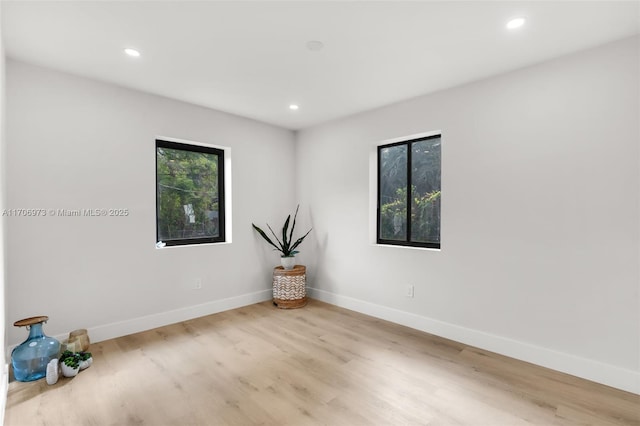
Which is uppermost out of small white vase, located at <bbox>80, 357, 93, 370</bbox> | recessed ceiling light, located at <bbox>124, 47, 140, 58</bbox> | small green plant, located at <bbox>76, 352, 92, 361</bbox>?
recessed ceiling light, located at <bbox>124, 47, 140, 58</bbox>

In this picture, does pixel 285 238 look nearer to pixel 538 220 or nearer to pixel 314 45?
pixel 314 45

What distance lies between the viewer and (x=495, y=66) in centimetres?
253

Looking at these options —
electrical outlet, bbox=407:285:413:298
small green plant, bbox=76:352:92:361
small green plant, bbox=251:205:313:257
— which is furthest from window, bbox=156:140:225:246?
electrical outlet, bbox=407:285:413:298

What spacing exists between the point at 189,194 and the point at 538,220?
11.4ft

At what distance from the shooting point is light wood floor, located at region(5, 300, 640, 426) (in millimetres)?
1839

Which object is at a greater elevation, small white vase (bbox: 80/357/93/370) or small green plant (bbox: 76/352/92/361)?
small green plant (bbox: 76/352/92/361)

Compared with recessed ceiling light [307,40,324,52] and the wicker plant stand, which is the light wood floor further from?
recessed ceiling light [307,40,324,52]

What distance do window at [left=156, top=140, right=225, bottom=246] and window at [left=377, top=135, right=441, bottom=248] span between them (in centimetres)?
201

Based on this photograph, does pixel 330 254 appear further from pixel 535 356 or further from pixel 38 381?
pixel 38 381

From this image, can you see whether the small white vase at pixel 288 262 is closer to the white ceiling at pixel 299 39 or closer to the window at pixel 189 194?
the window at pixel 189 194

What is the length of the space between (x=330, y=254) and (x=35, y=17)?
3381 millimetres

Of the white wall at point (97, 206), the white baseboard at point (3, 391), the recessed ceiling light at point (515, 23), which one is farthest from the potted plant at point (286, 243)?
the recessed ceiling light at point (515, 23)

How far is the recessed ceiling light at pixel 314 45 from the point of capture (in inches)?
85.9

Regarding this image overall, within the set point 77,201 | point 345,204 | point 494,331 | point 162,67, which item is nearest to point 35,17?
point 162,67
